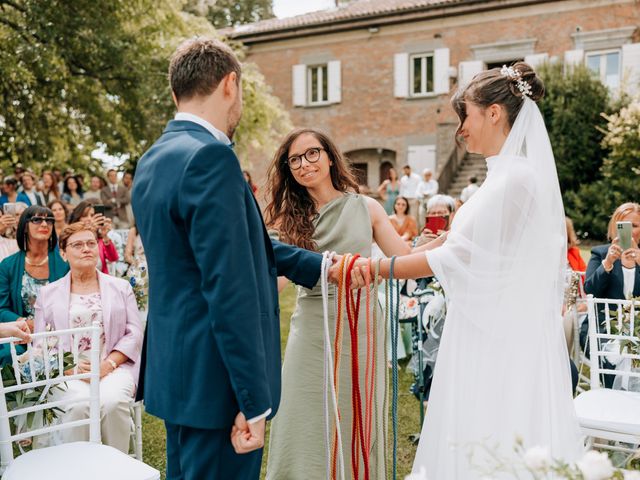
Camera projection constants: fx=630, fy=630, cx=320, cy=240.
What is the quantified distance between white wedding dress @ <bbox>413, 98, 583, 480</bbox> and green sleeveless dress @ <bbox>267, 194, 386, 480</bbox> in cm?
61

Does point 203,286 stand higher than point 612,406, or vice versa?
point 203,286

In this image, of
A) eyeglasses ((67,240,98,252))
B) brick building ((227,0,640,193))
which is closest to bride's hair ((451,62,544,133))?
eyeglasses ((67,240,98,252))

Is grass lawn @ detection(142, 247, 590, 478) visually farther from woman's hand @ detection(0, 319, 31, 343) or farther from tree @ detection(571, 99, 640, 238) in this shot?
tree @ detection(571, 99, 640, 238)

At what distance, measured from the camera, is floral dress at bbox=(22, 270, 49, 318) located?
468 centimetres

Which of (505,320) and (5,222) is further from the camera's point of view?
(5,222)

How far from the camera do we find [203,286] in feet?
6.23

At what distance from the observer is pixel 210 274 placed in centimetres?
187

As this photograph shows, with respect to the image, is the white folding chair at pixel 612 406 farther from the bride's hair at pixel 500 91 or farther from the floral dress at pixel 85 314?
the floral dress at pixel 85 314

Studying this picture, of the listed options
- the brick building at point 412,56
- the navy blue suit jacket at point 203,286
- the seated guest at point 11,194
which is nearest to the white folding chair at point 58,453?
the navy blue suit jacket at point 203,286

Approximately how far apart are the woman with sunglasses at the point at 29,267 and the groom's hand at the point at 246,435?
3064 millimetres

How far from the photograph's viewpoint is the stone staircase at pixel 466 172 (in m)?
17.4

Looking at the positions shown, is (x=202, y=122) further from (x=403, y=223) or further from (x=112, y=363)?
(x=403, y=223)

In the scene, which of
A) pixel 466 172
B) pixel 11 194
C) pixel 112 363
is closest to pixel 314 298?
pixel 112 363

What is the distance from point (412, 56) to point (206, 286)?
18.8 m
